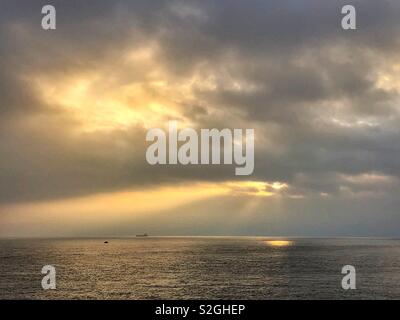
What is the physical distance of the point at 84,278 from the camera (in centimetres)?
9731

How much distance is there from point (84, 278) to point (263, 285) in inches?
1566

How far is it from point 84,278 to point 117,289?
69.7 feet

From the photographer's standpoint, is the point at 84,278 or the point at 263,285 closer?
the point at 263,285
